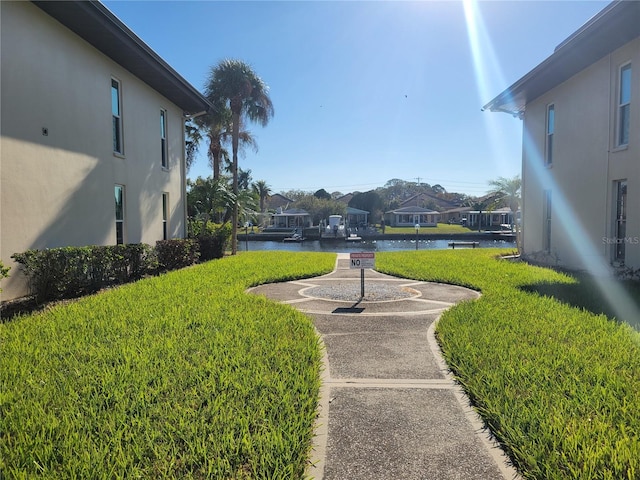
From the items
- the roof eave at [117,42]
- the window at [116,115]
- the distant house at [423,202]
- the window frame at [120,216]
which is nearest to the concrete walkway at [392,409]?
the window frame at [120,216]

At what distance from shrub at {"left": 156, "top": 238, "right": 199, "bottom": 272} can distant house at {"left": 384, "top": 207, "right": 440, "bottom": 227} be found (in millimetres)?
53347

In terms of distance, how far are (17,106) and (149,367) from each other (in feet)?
21.8

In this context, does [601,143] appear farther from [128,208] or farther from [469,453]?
[128,208]

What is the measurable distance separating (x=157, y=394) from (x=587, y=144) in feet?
42.0

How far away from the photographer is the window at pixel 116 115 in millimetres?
11375

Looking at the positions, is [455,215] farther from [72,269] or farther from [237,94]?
[72,269]

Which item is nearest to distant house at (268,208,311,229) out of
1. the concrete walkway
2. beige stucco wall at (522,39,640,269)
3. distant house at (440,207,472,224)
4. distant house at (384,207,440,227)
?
distant house at (384,207,440,227)

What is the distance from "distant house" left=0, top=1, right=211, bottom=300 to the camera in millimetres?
7617

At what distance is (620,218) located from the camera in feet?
34.7

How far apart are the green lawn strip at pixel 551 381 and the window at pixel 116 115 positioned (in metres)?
10.1

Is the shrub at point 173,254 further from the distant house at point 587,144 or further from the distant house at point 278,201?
the distant house at point 278,201

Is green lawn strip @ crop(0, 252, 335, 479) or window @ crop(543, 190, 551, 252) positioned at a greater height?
window @ crop(543, 190, 551, 252)

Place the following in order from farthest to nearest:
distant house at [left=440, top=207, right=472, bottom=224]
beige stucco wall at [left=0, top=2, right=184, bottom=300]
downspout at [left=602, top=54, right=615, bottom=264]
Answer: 1. distant house at [left=440, top=207, right=472, bottom=224]
2. downspout at [left=602, top=54, right=615, bottom=264]
3. beige stucco wall at [left=0, top=2, right=184, bottom=300]

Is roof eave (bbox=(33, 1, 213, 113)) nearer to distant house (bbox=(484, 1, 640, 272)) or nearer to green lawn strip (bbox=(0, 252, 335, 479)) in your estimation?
green lawn strip (bbox=(0, 252, 335, 479))
